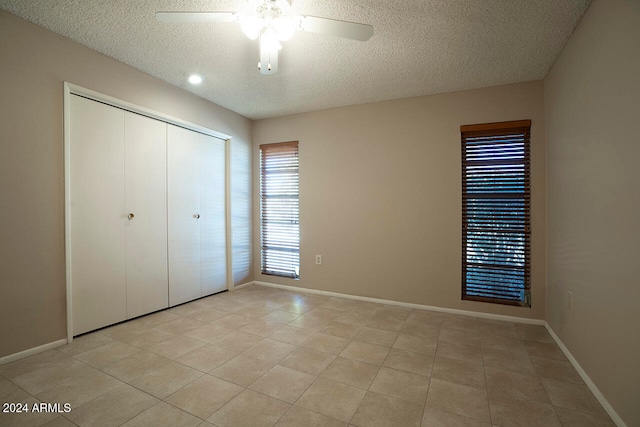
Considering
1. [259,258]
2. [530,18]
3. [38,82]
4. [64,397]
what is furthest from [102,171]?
[530,18]

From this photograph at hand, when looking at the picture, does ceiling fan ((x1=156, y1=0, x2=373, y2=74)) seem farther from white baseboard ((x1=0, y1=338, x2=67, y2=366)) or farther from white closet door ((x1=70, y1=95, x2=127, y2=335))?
white baseboard ((x1=0, y1=338, x2=67, y2=366))

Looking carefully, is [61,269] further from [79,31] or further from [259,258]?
[259,258]

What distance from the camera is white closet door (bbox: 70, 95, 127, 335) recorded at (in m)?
2.42

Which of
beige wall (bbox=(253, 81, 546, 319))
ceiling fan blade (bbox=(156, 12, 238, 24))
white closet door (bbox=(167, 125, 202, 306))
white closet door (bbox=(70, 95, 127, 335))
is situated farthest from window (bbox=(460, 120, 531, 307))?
white closet door (bbox=(70, 95, 127, 335))

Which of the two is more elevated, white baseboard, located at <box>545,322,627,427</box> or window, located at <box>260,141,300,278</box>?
window, located at <box>260,141,300,278</box>

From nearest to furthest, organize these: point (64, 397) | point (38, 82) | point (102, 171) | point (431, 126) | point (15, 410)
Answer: point (15, 410) < point (64, 397) < point (38, 82) < point (102, 171) < point (431, 126)

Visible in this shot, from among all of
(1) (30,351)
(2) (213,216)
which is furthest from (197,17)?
(1) (30,351)

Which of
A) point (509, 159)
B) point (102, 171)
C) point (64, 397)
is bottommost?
point (64, 397)

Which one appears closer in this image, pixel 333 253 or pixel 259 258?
pixel 333 253

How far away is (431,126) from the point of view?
10.8 ft

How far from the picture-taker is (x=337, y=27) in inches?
64.3

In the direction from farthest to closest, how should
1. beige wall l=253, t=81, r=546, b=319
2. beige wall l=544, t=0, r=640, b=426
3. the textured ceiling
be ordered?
beige wall l=253, t=81, r=546, b=319
the textured ceiling
beige wall l=544, t=0, r=640, b=426

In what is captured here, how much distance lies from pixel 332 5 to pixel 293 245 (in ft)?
9.71

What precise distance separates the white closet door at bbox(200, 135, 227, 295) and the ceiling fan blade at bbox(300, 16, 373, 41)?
8.09ft
